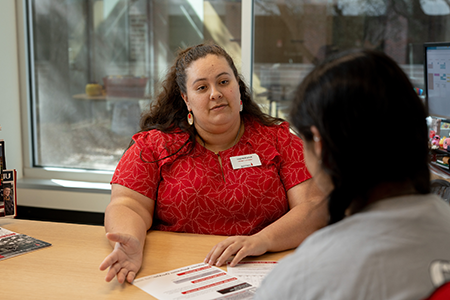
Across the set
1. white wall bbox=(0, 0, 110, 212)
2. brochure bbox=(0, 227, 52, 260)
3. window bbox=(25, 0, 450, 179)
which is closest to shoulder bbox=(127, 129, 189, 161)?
brochure bbox=(0, 227, 52, 260)

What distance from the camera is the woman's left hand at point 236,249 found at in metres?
1.38

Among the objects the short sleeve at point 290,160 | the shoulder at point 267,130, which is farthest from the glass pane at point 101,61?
the short sleeve at point 290,160

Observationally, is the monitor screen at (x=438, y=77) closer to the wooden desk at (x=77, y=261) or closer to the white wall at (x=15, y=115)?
the wooden desk at (x=77, y=261)

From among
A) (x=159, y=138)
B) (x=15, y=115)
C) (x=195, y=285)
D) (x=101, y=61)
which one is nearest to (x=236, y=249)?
(x=195, y=285)

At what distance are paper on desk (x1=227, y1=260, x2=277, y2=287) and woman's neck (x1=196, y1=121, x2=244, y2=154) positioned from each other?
628mm

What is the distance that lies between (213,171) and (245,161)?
0.48 feet

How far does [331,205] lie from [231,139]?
1.19m

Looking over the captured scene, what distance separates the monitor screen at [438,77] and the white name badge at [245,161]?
84 cm

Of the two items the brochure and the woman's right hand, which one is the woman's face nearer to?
the woman's right hand

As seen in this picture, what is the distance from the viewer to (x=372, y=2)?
9.11ft

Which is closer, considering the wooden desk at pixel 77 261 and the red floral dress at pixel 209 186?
the wooden desk at pixel 77 261

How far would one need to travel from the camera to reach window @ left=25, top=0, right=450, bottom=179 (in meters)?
2.81

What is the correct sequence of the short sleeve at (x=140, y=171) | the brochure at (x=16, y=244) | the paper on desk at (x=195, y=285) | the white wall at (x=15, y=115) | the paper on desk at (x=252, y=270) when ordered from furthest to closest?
the white wall at (x=15, y=115), the short sleeve at (x=140, y=171), the brochure at (x=16, y=244), the paper on desk at (x=252, y=270), the paper on desk at (x=195, y=285)

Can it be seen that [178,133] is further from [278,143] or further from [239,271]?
[239,271]
